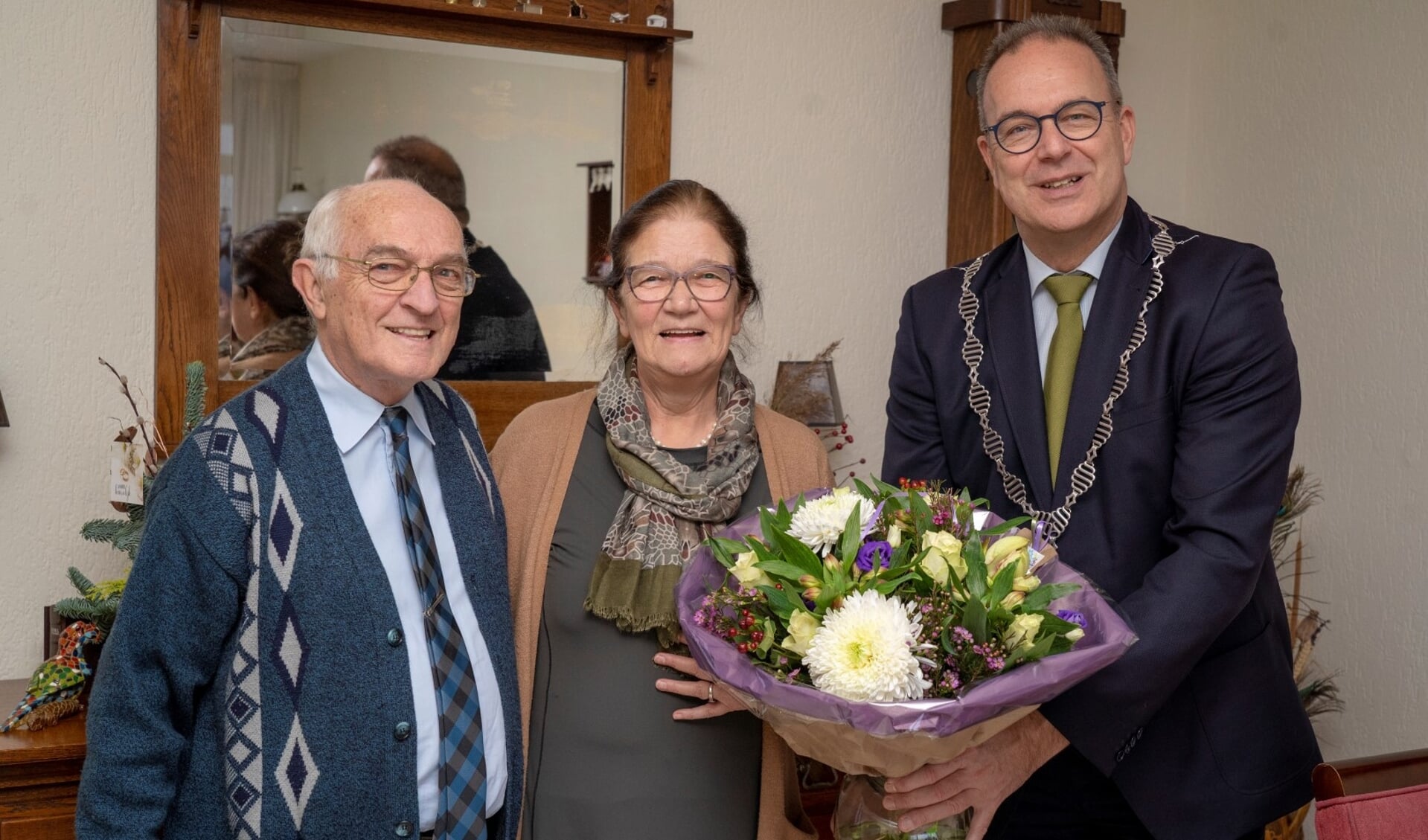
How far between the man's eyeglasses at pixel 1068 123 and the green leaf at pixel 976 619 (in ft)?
2.43

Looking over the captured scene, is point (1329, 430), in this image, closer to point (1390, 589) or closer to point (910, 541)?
point (1390, 589)

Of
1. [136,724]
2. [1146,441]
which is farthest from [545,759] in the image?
[1146,441]

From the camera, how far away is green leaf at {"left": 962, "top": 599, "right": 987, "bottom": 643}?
57.5 inches

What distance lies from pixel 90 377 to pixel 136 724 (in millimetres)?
1695

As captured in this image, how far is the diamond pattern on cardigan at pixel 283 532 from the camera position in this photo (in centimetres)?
164

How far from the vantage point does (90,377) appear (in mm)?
3033

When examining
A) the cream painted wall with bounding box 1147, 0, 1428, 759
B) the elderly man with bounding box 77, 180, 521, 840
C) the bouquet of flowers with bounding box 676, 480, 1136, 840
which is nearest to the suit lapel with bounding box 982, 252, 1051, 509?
the bouquet of flowers with bounding box 676, 480, 1136, 840

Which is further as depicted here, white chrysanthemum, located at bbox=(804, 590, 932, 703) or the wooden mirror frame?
the wooden mirror frame

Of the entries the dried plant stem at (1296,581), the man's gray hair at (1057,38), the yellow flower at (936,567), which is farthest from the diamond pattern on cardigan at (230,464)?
the dried plant stem at (1296,581)

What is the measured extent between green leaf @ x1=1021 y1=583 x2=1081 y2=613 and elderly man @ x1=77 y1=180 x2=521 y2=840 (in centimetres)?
75

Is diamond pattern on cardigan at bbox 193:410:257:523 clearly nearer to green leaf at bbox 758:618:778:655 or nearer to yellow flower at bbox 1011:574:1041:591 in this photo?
green leaf at bbox 758:618:778:655

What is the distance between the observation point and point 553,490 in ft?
6.65

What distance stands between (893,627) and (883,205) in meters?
2.79

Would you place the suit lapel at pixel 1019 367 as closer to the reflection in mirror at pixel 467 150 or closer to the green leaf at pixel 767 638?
the green leaf at pixel 767 638
